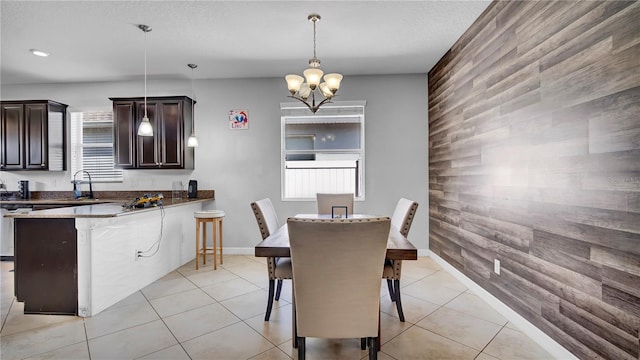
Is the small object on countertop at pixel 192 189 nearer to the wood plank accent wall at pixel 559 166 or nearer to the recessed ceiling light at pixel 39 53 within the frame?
the recessed ceiling light at pixel 39 53

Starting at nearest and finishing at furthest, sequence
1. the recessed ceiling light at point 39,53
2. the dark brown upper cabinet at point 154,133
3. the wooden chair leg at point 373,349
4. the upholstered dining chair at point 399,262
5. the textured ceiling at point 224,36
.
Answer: the wooden chair leg at point 373,349
the upholstered dining chair at point 399,262
the textured ceiling at point 224,36
the recessed ceiling light at point 39,53
the dark brown upper cabinet at point 154,133

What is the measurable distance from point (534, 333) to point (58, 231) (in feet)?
12.6

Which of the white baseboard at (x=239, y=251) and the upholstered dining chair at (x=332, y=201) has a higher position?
the upholstered dining chair at (x=332, y=201)

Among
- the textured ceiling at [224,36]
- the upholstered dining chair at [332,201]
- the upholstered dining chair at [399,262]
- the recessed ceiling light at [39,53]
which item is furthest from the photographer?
the upholstered dining chair at [332,201]

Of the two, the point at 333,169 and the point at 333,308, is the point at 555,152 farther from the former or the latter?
the point at 333,169

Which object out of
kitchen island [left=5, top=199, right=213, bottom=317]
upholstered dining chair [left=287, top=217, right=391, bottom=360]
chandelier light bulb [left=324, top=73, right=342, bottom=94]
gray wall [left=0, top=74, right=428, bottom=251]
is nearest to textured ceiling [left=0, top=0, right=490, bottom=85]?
gray wall [left=0, top=74, right=428, bottom=251]

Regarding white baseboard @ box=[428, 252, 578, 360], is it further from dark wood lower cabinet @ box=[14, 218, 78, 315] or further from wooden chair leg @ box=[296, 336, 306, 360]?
dark wood lower cabinet @ box=[14, 218, 78, 315]

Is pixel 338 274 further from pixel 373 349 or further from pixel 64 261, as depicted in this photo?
pixel 64 261

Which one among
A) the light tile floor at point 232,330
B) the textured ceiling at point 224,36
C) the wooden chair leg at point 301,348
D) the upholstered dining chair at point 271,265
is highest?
the textured ceiling at point 224,36

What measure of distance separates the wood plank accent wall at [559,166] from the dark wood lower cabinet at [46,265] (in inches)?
143

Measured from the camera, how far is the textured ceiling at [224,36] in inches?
101

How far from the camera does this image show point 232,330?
7.05ft

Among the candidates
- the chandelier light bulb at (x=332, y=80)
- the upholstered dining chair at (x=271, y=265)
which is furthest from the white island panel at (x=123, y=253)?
the chandelier light bulb at (x=332, y=80)

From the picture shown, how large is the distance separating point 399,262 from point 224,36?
290cm
